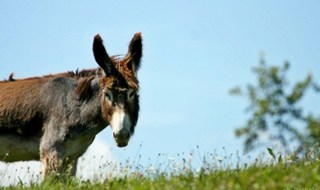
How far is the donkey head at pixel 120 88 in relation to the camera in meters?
11.0

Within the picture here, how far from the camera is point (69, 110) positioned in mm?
11883

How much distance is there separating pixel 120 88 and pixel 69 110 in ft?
3.78

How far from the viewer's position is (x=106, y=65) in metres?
11.8

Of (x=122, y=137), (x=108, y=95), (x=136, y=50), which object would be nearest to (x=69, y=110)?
(x=108, y=95)

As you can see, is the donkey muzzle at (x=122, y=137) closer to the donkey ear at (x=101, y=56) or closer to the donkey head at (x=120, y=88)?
the donkey head at (x=120, y=88)

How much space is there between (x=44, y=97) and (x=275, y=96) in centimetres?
3851

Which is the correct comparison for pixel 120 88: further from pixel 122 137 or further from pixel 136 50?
pixel 136 50

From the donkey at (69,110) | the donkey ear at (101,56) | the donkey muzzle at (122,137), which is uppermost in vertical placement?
the donkey ear at (101,56)

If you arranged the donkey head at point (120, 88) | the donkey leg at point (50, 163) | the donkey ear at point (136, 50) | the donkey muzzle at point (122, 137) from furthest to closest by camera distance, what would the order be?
the donkey ear at point (136, 50), the donkey leg at point (50, 163), the donkey head at point (120, 88), the donkey muzzle at point (122, 137)

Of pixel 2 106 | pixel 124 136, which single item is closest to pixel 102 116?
pixel 124 136

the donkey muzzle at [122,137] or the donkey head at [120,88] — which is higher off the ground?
the donkey head at [120,88]

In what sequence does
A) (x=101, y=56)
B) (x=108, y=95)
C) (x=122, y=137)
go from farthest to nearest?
(x=101, y=56)
(x=108, y=95)
(x=122, y=137)

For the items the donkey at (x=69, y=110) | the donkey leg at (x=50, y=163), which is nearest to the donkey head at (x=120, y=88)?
the donkey at (x=69, y=110)

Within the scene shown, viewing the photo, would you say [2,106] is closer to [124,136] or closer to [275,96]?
[124,136]
